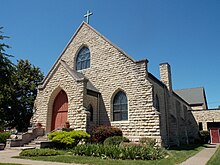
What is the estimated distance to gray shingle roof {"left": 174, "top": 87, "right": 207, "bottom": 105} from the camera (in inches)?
1584

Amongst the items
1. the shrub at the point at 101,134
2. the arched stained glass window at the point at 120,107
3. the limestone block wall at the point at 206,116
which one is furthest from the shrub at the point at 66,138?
the limestone block wall at the point at 206,116

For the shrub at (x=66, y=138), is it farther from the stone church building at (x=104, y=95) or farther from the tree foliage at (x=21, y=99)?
the tree foliage at (x=21, y=99)

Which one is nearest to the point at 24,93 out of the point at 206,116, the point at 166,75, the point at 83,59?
the point at 83,59

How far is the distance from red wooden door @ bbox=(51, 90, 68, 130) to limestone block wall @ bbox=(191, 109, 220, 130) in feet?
76.9

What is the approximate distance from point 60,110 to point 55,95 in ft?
4.84

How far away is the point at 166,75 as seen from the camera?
71.8 ft

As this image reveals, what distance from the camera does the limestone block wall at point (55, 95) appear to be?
15625mm

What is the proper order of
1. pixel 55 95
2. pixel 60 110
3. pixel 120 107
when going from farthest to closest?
pixel 55 95, pixel 60 110, pixel 120 107

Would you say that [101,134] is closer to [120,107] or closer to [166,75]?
[120,107]

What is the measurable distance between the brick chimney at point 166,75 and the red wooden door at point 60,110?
10999 millimetres

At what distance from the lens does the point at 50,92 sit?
17844 mm

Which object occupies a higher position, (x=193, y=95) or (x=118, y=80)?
(x=193, y=95)

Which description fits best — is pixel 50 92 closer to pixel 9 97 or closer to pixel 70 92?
pixel 70 92

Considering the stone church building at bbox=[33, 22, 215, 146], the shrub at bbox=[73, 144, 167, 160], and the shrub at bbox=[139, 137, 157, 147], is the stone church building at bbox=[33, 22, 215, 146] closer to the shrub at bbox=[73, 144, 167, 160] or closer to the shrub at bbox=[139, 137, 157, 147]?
the shrub at bbox=[139, 137, 157, 147]
